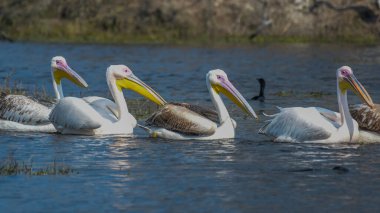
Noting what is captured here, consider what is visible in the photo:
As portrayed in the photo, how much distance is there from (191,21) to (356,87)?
1112 inches

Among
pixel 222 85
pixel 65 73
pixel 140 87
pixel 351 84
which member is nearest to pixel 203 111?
pixel 222 85

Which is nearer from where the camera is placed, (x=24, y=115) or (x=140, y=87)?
(x=24, y=115)

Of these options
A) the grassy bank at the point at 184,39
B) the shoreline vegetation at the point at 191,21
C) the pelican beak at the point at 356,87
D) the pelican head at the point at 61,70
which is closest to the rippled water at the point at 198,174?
the pelican beak at the point at 356,87

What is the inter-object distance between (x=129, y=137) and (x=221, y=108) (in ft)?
3.85

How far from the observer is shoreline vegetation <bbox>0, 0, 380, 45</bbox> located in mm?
38844

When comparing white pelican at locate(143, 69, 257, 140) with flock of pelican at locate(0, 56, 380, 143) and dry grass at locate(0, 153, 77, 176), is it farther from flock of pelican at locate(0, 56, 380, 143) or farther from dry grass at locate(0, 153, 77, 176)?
dry grass at locate(0, 153, 77, 176)

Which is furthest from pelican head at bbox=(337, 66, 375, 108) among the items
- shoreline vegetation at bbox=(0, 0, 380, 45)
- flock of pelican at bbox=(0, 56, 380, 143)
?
shoreline vegetation at bbox=(0, 0, 380, 45)

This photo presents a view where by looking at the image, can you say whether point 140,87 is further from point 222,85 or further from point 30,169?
point 30,169

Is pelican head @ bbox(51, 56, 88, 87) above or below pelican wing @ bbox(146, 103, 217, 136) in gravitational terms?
above

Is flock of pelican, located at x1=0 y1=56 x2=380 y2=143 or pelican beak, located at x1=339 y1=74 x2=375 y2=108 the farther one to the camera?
pelican beak, located at x1=339 y1=74 x2=375 y2=108

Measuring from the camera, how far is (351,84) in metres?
12.6

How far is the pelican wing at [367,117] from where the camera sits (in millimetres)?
12453

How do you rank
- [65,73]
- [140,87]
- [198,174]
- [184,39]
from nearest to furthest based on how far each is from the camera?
[198,174]
[140,87]
[65,73]
[184,39]

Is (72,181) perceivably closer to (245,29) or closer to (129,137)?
(129,137)
